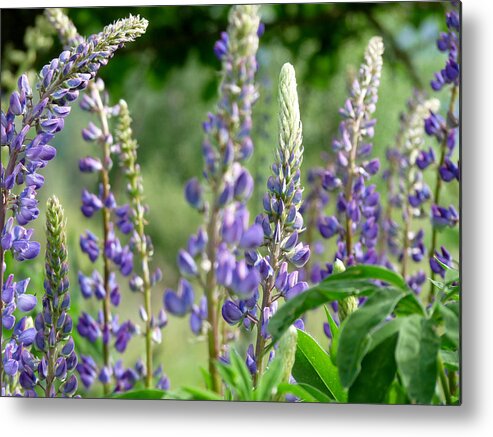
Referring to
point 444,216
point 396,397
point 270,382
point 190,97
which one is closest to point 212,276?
point 270,382

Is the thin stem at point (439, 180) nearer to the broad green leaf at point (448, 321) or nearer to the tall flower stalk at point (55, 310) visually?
the broad green leaf at point (448, 321)

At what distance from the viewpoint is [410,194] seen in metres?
1.96

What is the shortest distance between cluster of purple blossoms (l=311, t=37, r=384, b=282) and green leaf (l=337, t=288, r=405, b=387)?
1.74 feet

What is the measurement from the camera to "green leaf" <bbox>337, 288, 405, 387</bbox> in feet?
4.02

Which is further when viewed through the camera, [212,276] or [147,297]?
[147,297]

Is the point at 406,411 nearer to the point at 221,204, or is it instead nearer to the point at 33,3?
the point at 221,204

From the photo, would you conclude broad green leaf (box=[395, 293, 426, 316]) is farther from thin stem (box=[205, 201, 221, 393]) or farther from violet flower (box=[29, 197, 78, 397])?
violet flower (box=[29, 197, 78, 397])

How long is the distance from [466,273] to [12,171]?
89cm

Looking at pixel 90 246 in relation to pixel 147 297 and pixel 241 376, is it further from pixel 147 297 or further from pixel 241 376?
pixel 241 376

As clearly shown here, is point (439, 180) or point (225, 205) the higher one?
point (439, 180)

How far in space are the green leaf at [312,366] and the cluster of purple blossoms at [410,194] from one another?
426 millimetres

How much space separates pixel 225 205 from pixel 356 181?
21.9 inches

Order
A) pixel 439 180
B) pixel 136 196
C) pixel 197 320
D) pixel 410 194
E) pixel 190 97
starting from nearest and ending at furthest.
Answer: pixel 197 320 < pixel 136 196 < pixel 439 180 < pixel 410 194 < pixel 190 97

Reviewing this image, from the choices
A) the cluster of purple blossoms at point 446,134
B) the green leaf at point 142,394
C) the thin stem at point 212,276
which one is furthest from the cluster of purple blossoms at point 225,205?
the cluster of purple blossoms at point 446,134
